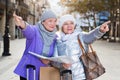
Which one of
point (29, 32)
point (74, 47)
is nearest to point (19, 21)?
point (29, 32)

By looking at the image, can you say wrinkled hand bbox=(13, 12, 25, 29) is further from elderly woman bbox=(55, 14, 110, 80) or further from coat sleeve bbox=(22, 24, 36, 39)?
elderly woman bbox=(55, 14, 110, 80)

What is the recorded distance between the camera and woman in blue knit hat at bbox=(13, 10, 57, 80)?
4988 mm

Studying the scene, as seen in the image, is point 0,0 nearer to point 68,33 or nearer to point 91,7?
point 91,7

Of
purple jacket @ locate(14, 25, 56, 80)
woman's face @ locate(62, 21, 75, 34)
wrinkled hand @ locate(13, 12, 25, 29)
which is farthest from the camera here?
woman's face @ locate(62, 21, 75, 34)

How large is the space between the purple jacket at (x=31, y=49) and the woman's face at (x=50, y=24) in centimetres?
13

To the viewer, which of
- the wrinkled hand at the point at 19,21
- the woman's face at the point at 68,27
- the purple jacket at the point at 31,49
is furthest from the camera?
the woman's face at the point at 68,27

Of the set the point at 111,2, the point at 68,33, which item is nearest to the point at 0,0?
the point at 111,2

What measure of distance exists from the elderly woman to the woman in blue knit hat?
0.13 metres

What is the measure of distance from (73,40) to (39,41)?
1.44ft

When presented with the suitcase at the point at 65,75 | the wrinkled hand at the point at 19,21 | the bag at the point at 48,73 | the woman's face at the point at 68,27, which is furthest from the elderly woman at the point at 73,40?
the wrinkled hand at the point at 19,21

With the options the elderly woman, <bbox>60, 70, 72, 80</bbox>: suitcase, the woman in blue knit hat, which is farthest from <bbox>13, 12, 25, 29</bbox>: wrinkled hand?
<bbox>60, 70, 72, 80</bbox>: suitcase

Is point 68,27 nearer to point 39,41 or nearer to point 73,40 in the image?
point 73,40

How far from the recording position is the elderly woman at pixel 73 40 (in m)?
5.08

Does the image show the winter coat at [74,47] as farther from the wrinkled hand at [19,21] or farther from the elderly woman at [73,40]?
the wrinkled hand at [19,21]
